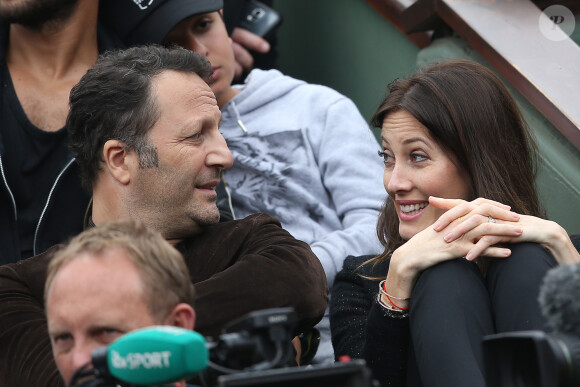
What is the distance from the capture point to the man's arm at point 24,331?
234cm

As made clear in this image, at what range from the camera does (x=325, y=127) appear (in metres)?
3.52

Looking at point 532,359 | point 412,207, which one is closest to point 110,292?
point 532,359

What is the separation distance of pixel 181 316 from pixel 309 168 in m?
1.56

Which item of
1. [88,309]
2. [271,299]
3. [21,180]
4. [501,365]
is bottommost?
[21,180]

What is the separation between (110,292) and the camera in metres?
1.89

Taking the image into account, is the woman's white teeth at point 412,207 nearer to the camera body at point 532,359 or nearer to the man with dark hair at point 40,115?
the man with dark hair at point 40,115

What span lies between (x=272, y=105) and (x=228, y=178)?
1.17 feet

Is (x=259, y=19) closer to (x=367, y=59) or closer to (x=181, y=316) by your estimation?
(x=367, y=59)

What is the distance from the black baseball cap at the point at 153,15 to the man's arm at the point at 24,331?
3.88 feet

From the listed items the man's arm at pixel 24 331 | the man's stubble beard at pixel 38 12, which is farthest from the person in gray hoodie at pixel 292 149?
the man's arm at pixel 24 331

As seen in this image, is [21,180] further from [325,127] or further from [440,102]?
[440,102]

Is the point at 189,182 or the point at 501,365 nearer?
the point at 501,365

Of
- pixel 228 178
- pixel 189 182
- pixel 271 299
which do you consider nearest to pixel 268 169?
pixel 228 178

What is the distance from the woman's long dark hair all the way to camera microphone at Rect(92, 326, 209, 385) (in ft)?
5.26
